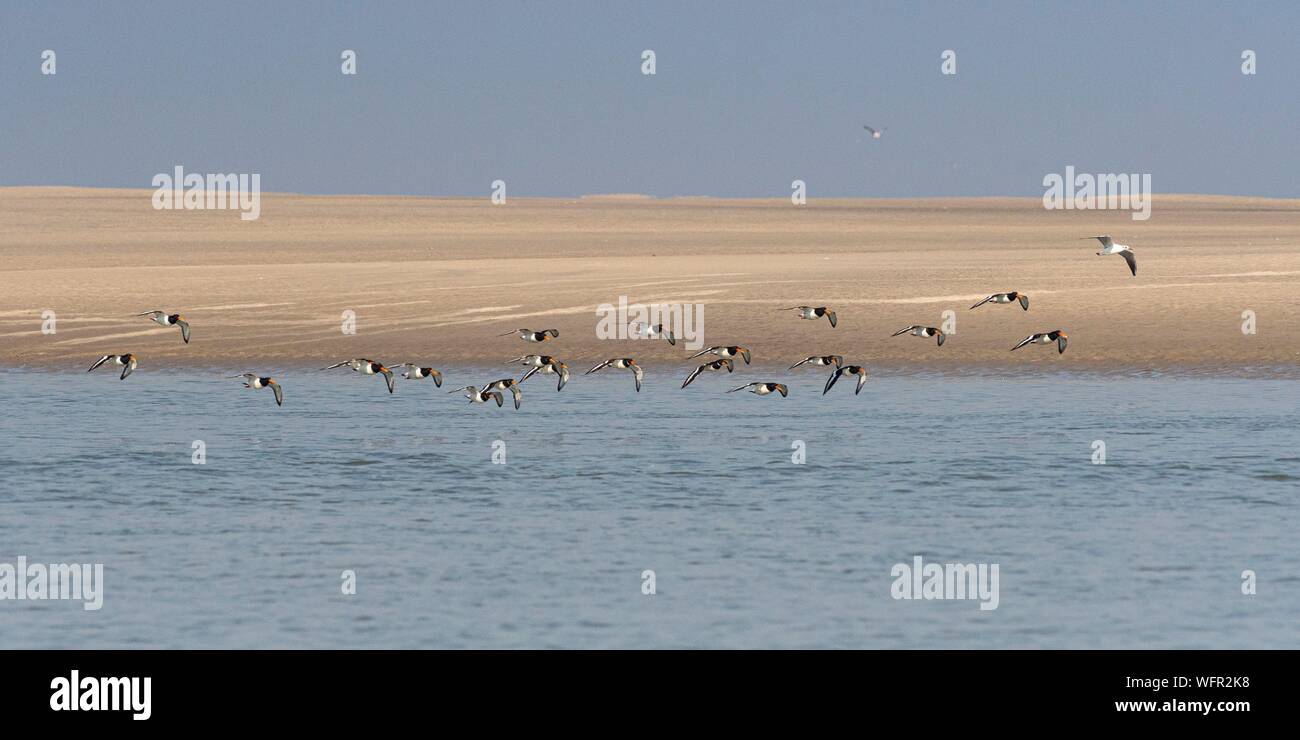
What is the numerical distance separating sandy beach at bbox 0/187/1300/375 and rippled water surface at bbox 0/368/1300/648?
435 cm

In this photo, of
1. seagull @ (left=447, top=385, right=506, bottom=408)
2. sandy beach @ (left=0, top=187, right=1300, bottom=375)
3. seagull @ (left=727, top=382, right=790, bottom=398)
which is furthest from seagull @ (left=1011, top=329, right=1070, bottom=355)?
seagull @ (left=447, top=385, right=506, bottom=408)

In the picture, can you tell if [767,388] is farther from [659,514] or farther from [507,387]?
[659,514]

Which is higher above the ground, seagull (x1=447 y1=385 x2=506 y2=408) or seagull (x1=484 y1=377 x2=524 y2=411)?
seagull (x1=484 y1=377 x2=524 y2=411)

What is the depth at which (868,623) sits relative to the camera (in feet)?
48.9

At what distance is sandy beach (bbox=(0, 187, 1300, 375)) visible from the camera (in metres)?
36.3

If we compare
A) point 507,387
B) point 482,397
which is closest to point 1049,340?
point 507,387

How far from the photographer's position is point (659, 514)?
20.1 meters

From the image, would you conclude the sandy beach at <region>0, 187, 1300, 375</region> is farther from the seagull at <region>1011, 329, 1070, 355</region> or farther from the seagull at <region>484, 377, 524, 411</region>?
the seagull at <region>484, 377, 524, 411</region>

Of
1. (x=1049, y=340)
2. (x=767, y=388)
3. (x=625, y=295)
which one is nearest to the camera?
(x=767, y=388)

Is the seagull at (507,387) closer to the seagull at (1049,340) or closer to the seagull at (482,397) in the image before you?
the seagull at (482,397)

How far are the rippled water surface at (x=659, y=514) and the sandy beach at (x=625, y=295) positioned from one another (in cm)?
435

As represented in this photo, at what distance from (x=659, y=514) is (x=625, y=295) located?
2395 centimetres

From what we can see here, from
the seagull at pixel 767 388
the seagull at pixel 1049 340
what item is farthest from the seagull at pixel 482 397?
the seagull at pixel 1049 340

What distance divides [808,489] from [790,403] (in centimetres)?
896
